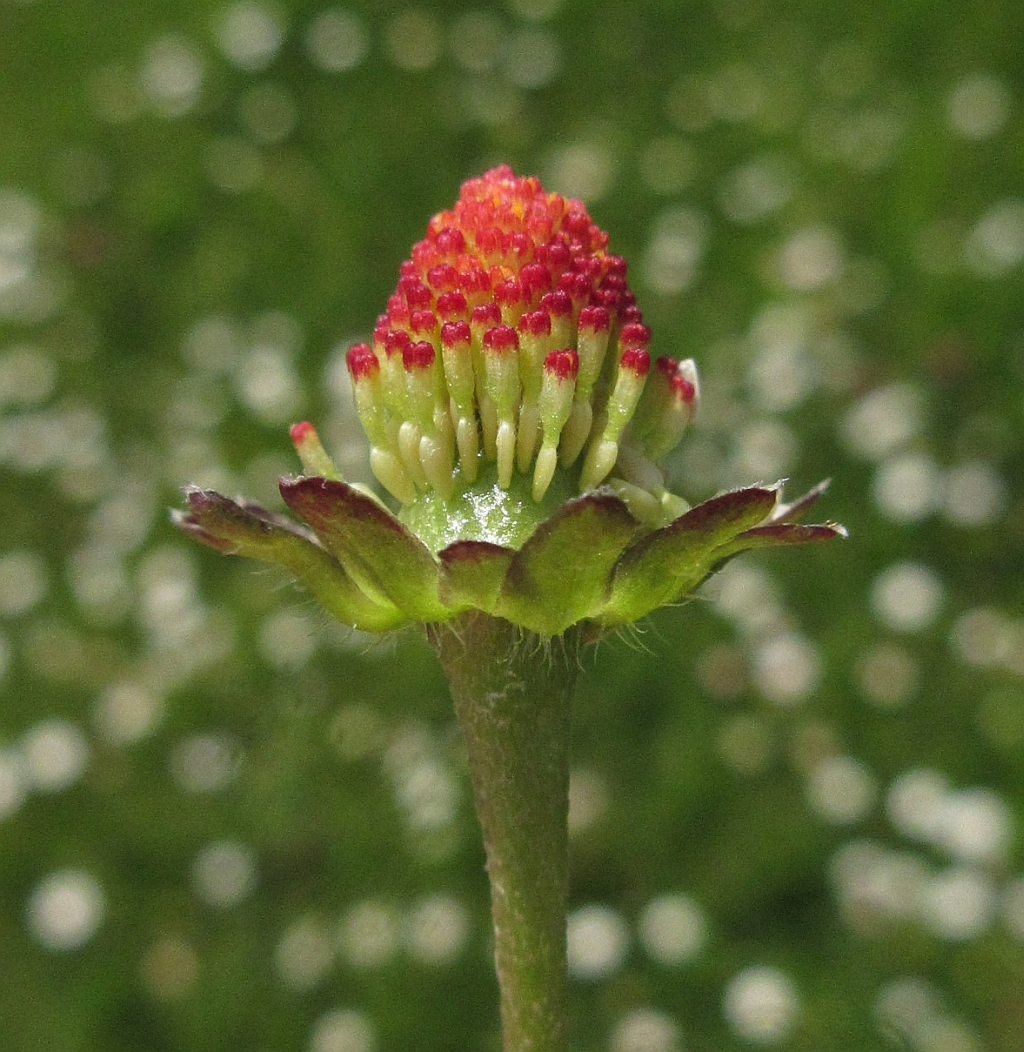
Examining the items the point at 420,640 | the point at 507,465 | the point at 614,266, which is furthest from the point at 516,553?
the point at 420,640

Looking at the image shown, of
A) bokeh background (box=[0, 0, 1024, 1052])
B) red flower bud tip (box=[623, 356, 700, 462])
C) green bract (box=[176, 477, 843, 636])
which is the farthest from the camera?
bokeh background (box=[0, 0, 1024, 1052])

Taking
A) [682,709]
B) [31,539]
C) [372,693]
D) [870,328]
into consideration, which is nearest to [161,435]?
[31,539]

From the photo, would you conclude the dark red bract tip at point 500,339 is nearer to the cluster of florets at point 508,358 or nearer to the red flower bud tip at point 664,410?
the cluster of florets at point 508,358

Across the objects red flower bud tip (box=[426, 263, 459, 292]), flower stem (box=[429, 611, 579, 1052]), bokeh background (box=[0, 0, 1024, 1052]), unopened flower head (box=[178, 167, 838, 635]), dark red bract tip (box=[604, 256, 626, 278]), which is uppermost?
bokeh background (box=[0, 0, 1024, 1052])

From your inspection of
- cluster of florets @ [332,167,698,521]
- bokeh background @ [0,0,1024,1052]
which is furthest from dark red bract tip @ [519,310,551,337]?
bokeh background @ [0,0,1024,1052]

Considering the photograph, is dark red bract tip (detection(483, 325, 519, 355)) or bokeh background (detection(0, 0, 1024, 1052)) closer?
dark red bract tip (detection(483, 325, 519, 355))

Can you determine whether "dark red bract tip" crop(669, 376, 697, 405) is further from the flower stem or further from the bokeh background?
the bokeh background

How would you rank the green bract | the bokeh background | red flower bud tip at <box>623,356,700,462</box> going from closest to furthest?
the green bract, red flower bud tip at <box>623,356,700,462</box>, the bokeh background

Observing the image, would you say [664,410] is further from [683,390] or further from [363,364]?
[363,364]

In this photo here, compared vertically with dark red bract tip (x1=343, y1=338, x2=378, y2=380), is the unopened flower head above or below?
below

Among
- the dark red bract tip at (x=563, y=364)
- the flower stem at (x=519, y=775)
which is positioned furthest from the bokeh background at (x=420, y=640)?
the dark red bract tip at (x=563, y=364)
